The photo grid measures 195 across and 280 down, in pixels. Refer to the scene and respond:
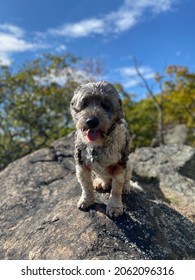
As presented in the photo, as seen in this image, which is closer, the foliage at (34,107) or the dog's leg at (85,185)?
the dog's leg at (85,185)

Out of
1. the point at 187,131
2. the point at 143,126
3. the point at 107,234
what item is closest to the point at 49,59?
the point at 143,126

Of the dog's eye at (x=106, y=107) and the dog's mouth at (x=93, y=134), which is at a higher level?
the dog's eye at (x=106, y=107)

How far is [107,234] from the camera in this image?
533 cm

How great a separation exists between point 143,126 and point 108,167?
18.9 meters

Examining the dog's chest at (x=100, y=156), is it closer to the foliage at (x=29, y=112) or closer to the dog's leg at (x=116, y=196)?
the dog's leg at (x=116, y=196)

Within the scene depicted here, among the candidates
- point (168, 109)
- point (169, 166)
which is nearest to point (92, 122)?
point (169, 166)

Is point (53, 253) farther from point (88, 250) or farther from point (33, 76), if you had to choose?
point (33, 76)

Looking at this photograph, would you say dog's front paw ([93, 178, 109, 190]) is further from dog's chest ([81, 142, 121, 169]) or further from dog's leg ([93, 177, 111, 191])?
dog's chest ([81, 142, 121, 169])

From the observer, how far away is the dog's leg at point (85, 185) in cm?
591

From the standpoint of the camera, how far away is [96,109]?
17.1 ft

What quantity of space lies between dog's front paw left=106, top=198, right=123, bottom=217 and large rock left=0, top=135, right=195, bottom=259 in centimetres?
8

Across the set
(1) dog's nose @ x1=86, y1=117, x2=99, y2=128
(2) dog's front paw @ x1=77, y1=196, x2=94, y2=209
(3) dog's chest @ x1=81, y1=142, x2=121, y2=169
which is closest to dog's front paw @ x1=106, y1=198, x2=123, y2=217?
(2) dog's front paw @ x1=77, y1=196, x2=94, y2=209

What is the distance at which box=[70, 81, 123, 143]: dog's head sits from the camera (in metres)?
5.20

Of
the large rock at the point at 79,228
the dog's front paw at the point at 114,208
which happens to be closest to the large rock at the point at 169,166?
the large rock at the point at 79,228
